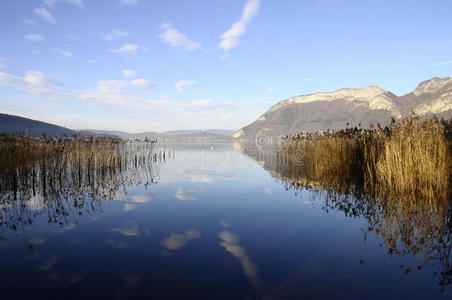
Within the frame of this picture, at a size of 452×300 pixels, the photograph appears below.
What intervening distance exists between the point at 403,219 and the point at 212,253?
4.83 m

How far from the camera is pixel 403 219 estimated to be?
7.15 m

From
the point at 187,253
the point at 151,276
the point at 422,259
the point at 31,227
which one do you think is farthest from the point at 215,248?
the point at 31,227

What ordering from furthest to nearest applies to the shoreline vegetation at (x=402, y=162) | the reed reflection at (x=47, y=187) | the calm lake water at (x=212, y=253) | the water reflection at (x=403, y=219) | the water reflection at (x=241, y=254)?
the shoreline vegetation at (x=402, y=162), the reed reflection at (x=47, y=187), the water reflection at (x=403, y=219), the water reflection at (x=241, y=254), the calm lake water at (x=212, y=253)

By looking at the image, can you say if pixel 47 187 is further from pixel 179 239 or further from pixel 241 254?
pixel 241 254

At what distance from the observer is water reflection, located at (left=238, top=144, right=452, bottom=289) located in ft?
16.9

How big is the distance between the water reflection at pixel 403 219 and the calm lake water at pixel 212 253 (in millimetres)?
40

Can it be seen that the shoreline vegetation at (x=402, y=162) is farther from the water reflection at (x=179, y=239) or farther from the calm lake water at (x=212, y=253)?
the water reflection at (x=179, y=239)

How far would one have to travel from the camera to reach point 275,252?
17.8ft

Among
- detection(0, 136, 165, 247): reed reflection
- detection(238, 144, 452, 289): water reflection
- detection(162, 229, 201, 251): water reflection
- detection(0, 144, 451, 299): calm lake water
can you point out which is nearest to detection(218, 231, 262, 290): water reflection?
detection(0, 144, 451, 299): calm lake water

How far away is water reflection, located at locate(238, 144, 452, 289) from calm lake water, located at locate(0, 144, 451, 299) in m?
0.04

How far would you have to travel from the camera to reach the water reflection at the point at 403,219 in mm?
5164

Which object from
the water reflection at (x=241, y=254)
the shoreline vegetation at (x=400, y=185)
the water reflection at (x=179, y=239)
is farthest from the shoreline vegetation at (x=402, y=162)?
the water reflection at (x=179, y=239)

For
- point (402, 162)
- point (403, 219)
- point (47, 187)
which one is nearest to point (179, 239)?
point (403, 219)

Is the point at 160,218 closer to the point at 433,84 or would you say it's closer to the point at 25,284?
the point at 25,284
